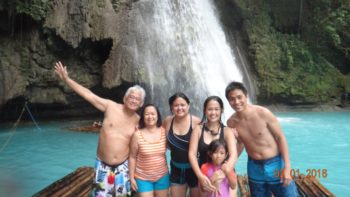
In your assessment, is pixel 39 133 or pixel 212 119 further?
pixel 39 133

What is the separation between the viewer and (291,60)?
17.3 meters

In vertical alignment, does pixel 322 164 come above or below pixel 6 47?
below

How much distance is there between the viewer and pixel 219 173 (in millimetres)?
3039

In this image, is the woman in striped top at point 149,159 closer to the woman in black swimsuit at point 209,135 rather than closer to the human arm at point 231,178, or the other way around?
the woman in black swimsuit at point 209,135

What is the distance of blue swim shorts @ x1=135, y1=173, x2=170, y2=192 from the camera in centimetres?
331

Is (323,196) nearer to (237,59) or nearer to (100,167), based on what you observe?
(100,167)

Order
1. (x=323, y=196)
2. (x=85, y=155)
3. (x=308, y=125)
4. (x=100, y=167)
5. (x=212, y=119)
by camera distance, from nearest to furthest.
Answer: (x=212, y=119) → (x=100, y=167) → (x=323, y=196) → (x=85, y=155) → (x=308, y=125)

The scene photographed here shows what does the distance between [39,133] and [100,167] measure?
863cm

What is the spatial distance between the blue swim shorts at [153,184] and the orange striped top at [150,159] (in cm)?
4

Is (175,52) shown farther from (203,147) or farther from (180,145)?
(203,147)

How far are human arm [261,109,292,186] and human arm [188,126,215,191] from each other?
0.68 m

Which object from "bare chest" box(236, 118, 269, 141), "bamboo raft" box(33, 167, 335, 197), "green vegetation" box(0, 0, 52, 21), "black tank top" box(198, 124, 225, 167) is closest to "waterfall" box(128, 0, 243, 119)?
"green vegetation" box(0, 0, 52, 21)

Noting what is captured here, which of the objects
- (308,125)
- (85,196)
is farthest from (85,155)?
(308,125)

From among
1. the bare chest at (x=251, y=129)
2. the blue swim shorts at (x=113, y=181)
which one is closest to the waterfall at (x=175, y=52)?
the blue swim shorts at (x=113, y=181)
